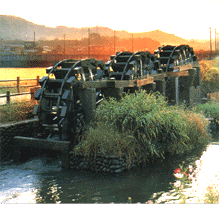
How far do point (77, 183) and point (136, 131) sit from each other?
2.26 meters

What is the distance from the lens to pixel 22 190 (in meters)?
7.68

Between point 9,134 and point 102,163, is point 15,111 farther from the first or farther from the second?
point 102,163

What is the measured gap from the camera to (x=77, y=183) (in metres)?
8.01

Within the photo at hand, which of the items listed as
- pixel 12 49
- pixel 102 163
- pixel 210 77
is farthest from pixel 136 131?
pixel 210 77

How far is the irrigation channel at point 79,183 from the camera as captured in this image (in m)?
7.10

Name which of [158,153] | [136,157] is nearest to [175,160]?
[158,153]

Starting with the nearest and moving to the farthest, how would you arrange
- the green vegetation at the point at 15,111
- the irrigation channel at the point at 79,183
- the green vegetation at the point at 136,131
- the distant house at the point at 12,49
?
the irrigation channel at the point at 79,183 < the green vegetation at the point at 136,131 < the green vegetation at the point at 15,111 < the distant house at the point at 12,49

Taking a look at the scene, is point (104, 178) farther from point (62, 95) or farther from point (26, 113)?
point (26, 113)

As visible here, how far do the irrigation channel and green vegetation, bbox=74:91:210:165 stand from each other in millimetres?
449

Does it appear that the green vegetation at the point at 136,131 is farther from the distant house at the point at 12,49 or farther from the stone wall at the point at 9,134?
the distant house at the point at 12,49

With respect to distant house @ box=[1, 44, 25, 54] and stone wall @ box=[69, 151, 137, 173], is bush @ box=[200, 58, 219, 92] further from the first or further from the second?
stone wall @ box=[69, 151, 137, 173]

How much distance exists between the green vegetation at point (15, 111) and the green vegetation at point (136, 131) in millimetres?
3426

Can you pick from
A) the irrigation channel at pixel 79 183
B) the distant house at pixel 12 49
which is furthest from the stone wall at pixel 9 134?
the distant house at pixel 12 49

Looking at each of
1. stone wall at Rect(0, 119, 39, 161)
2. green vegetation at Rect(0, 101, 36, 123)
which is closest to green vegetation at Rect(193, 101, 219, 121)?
green vegetation at Rect(0, 101, 36, 123)
